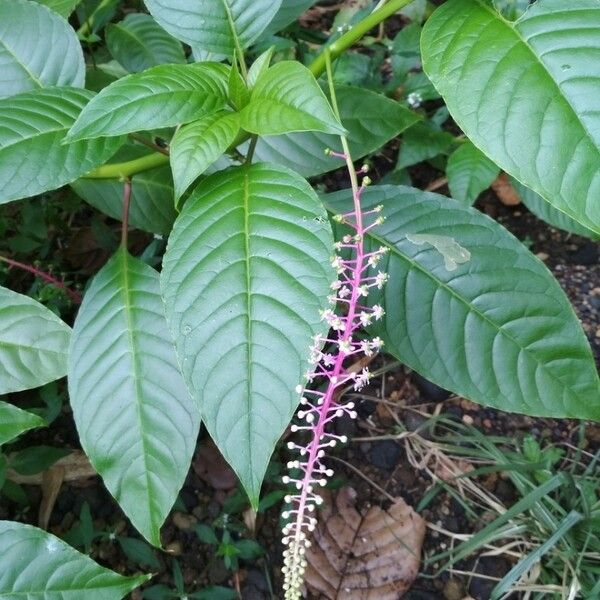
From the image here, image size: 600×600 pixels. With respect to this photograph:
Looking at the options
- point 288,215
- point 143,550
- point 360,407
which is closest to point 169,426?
point 288,215

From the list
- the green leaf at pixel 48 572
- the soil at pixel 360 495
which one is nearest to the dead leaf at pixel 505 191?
the soil at pixel 360 495

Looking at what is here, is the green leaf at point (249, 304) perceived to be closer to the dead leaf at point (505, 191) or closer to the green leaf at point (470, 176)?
the green leaf at point (470, 176)

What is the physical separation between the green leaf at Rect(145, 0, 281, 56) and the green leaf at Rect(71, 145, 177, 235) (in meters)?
0.35

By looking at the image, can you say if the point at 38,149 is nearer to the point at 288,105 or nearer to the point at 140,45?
the point at 288,105

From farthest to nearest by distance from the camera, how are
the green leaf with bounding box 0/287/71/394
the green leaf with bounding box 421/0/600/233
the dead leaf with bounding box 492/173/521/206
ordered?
1. the dead leaf with bounding box 492/173/521/206
2. the green leaf with bounding box 0/287/71/394
3. the green leaf with bounding box 421/0/600/233

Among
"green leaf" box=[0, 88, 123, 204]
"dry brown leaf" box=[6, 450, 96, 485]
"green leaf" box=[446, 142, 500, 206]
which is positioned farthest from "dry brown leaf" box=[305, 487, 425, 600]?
"green leaf" box=[0, 88, 123, 204]

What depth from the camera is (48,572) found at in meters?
1.07

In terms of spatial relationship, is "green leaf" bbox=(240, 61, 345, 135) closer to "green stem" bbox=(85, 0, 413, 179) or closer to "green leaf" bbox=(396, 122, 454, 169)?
"green stem" bbox=(85, 0, 413, 179)

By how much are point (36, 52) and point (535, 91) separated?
0.87 m

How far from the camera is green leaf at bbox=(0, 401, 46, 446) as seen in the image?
1.06 m

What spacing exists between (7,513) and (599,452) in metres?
1.39

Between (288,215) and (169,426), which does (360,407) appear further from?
(288,215)

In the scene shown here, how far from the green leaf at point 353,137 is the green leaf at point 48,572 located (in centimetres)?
76

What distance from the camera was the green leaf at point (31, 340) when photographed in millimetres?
1140
